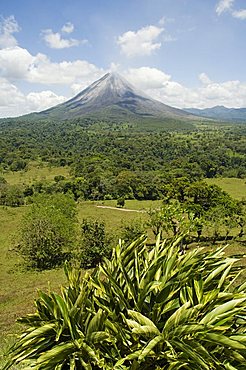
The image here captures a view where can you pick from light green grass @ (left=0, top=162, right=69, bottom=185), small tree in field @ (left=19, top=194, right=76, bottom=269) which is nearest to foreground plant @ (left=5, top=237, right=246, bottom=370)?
small tree in field @ (left=19, top=194, right=76, bottom=269)

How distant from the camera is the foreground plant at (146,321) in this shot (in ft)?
16.7

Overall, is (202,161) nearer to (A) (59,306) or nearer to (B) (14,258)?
(B) (14,258)

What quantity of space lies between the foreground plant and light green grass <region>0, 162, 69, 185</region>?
4242 inches

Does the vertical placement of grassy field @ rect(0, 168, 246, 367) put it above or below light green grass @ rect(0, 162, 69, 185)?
above

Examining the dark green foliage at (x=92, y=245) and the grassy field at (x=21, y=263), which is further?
the dark green foliage at (x=92, y=245)

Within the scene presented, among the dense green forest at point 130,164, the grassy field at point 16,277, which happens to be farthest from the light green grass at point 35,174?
the grassy field at point 16,277

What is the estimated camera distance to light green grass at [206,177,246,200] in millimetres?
96800

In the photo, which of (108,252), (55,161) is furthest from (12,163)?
(108,252)

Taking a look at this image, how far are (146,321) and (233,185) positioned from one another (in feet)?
355

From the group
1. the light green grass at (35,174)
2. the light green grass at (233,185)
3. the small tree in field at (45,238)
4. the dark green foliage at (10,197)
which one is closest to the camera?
the small tree in field at (45,238)

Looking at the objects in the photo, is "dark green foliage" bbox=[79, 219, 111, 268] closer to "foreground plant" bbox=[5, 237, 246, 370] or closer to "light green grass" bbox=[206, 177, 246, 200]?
"foreground plant" bbox=[5, 237, 246, 370]

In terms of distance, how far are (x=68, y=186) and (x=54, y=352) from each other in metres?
93.5

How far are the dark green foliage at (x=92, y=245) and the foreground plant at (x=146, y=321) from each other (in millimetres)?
31448

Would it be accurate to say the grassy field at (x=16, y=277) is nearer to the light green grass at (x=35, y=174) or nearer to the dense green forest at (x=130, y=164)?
the dense green forest at (x=130, y=164)
